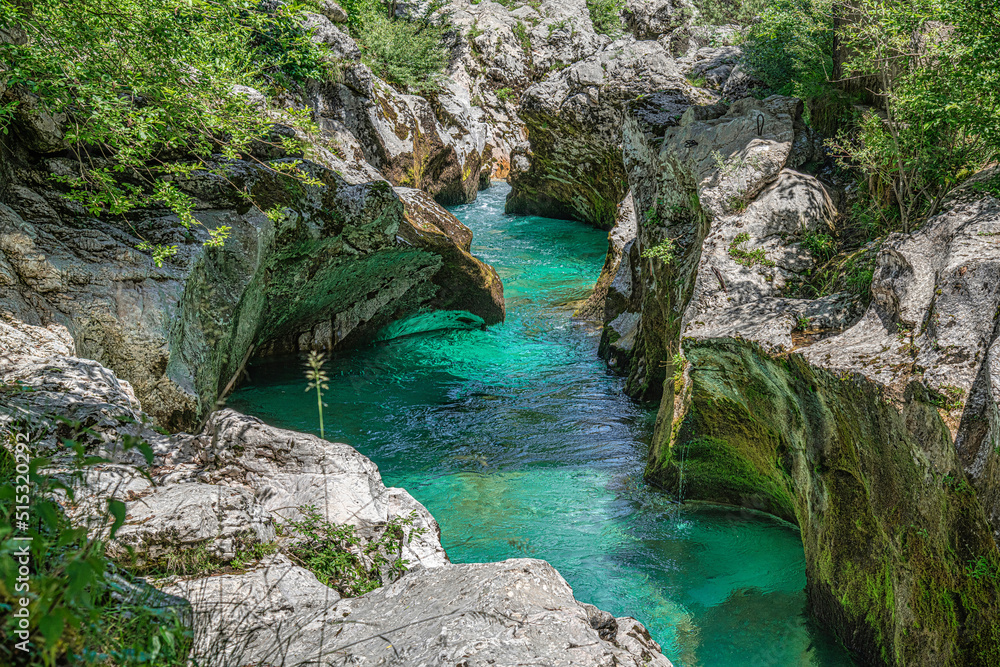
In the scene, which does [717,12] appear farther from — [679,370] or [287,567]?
[287,567]

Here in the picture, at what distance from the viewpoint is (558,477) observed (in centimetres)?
827

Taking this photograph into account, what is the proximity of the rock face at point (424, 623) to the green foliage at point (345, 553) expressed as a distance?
0.43 m

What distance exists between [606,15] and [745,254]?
26599 mm

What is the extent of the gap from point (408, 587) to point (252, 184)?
616 centimetres

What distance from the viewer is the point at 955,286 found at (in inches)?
171

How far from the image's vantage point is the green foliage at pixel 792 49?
8.29 metres

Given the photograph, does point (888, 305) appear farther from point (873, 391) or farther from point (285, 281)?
point (285, 281)

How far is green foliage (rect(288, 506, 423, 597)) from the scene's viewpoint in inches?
166

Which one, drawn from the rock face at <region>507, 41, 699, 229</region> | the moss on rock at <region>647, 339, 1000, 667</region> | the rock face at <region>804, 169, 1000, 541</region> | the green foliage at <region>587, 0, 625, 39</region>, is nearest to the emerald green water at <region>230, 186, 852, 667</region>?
the moss on rock at <region>647, 339, 1000, 667</region>

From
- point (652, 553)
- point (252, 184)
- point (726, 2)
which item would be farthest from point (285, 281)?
point (726, 2)

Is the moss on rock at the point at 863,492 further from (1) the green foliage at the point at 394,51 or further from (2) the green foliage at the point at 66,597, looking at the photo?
(1) the green foliage at the point at 394,51

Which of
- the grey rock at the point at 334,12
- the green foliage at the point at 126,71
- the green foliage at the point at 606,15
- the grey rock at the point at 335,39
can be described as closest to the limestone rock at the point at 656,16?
the green foliage at the point at 606,15

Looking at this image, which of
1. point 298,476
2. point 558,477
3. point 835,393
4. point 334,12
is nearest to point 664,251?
point 558,477

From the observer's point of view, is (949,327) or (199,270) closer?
(949,327)
